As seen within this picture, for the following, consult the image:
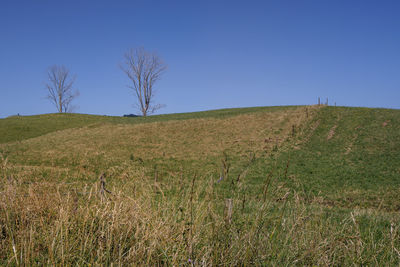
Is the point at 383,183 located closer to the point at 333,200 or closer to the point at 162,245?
the point at 333,200

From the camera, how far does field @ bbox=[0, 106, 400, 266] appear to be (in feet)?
9.00

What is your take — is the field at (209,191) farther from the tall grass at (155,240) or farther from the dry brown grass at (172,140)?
the dry brown grass at (172,140)

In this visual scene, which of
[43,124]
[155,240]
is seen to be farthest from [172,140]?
[155,240]

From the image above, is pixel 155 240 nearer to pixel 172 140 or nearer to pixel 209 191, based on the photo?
pixel 209 191

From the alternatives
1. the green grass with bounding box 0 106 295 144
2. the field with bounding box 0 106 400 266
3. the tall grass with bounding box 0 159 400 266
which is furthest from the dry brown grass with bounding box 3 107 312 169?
the tall grass with bounding box 0 159 400 266

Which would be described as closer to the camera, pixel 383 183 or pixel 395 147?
pixel 383 183

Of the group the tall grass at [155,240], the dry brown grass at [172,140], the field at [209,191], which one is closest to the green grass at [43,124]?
the field at [209,191]

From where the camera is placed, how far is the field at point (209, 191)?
2.74m

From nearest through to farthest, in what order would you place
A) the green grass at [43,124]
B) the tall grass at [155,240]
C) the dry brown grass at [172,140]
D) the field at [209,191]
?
the tall grass at [155,240] → the field at [209,191] → the dry brown grass at [172,140] → the green grass at [43,124]

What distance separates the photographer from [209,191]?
2.94 m

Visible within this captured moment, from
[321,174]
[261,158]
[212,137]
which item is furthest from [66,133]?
[321,174]

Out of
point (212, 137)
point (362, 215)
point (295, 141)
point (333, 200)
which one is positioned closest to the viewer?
point (362, 215)

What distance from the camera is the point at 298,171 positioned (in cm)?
1409

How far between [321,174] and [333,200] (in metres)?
3.36
